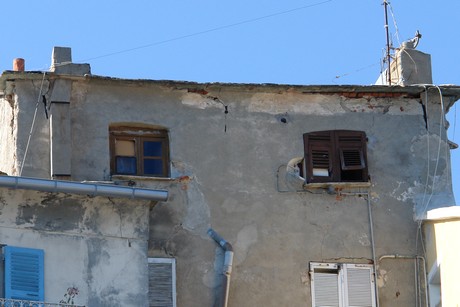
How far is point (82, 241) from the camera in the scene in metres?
27.8

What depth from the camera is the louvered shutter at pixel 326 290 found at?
96.2 feet

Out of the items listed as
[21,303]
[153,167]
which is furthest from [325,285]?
[21,303]

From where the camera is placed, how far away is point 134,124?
97.7 feet

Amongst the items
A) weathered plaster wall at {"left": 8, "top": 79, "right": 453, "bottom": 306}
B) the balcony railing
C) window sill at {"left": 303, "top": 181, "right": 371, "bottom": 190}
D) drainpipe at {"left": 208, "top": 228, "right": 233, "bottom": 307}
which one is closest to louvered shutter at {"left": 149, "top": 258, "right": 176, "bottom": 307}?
weathered plaster wall at {"left": 8, "top": 79, "right": 453, "bottom": 306}

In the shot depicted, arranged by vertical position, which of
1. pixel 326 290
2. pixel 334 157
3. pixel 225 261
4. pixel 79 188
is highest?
pixel 334 157

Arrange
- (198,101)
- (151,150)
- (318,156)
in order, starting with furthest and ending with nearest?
(318,156) → (198,101) → (151,150)

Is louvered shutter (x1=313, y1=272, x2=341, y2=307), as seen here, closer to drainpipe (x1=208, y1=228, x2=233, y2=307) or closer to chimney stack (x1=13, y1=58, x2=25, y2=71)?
drainpipe (x1=208, y1=228, x2=233, y2=307)

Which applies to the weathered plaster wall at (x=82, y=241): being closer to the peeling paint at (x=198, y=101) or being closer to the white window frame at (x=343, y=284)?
the peeling paint at (x=198, y=101)

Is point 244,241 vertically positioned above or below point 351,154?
below

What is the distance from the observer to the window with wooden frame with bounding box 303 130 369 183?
30250 mm

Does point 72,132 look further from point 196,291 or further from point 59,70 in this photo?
point 196,291

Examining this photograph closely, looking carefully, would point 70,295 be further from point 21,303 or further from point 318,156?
point 318,156

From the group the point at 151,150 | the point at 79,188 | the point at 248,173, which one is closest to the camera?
the point at 79,188

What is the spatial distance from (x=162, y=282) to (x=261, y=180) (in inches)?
108
